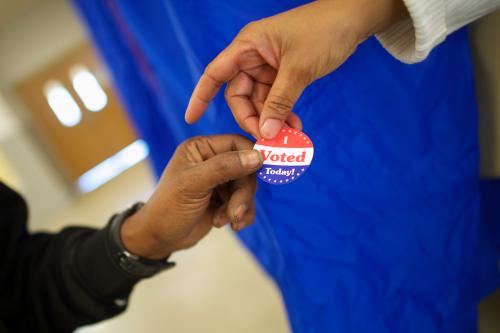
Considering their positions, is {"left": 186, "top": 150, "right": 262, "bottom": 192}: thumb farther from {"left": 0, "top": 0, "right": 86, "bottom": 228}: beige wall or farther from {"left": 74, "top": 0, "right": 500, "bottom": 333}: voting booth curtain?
{"left": 0, "top": 0, "right": 86, "bottom": 228}: beige wall

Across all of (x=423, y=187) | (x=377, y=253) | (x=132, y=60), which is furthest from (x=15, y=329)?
(x=423, y=187)

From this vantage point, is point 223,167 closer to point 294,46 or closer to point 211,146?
point 211,146

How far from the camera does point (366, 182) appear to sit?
0.85 m

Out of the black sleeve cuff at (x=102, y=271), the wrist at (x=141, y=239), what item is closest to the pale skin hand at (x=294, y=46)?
the wrist at (x=141, y=239)

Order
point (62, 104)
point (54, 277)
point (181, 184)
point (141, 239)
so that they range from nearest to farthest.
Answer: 1. point (181, 184)
2. point (141, 239)
3. point (54, 277)
4. point (62, 104)

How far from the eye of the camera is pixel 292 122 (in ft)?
1.98

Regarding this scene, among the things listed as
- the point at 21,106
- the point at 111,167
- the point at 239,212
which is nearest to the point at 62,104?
the point at 21,106

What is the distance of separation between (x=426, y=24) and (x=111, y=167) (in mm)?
5177

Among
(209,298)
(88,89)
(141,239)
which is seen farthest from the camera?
(88,89)

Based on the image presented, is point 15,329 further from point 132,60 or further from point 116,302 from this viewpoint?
point 132,60

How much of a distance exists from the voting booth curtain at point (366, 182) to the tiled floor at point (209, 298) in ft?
2.19

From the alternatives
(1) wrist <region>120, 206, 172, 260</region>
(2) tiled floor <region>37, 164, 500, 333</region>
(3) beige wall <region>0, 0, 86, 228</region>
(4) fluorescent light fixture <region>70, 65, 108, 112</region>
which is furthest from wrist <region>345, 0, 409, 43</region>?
(4) fluorescent light fixture <region>70, 65, 108, 112</region>

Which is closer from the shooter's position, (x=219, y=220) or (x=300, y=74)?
(x=300, y=74)

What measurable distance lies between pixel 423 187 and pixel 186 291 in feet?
4.78
